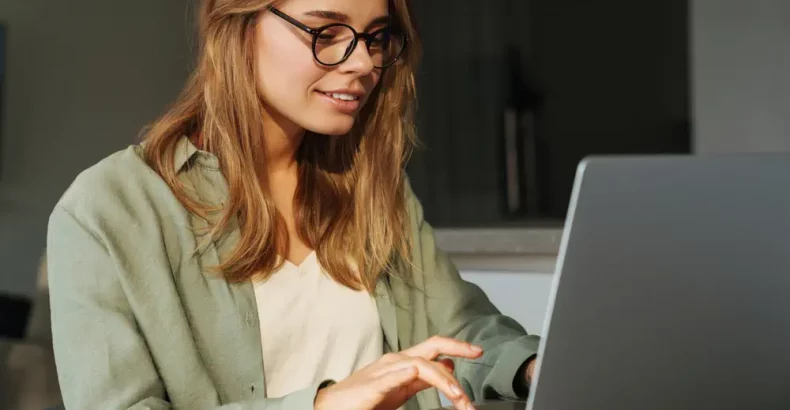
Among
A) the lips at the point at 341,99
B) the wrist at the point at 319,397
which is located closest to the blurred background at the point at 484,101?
the lips at the point at 341,99

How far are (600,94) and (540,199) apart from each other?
595 millimetres

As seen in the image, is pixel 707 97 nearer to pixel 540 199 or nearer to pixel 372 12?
pixel 540 199

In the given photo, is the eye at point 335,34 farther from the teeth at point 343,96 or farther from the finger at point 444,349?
the finger at point 444,349

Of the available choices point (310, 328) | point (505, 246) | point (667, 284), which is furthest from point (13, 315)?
point (667, 284)

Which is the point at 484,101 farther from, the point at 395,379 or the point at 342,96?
the point at 395,379

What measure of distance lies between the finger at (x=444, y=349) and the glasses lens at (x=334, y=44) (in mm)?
459

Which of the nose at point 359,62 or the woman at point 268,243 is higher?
the nose at point 359,62

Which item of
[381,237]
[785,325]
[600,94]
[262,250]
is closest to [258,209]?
[262,250]

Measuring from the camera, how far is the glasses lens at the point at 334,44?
51.5 inches

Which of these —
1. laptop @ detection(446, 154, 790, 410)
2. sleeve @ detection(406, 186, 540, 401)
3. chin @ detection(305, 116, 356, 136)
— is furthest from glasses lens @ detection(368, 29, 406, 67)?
laptop @ detection(446, 154, 790, 410)

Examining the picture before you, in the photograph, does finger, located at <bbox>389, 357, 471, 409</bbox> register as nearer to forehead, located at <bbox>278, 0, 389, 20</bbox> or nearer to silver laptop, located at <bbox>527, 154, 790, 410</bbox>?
silver laptop, located at <bbox>527, 154, 790, 410</bbox>

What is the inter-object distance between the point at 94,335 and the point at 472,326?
0.56 meters

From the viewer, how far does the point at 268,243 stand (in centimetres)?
134

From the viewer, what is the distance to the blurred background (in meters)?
3.62
